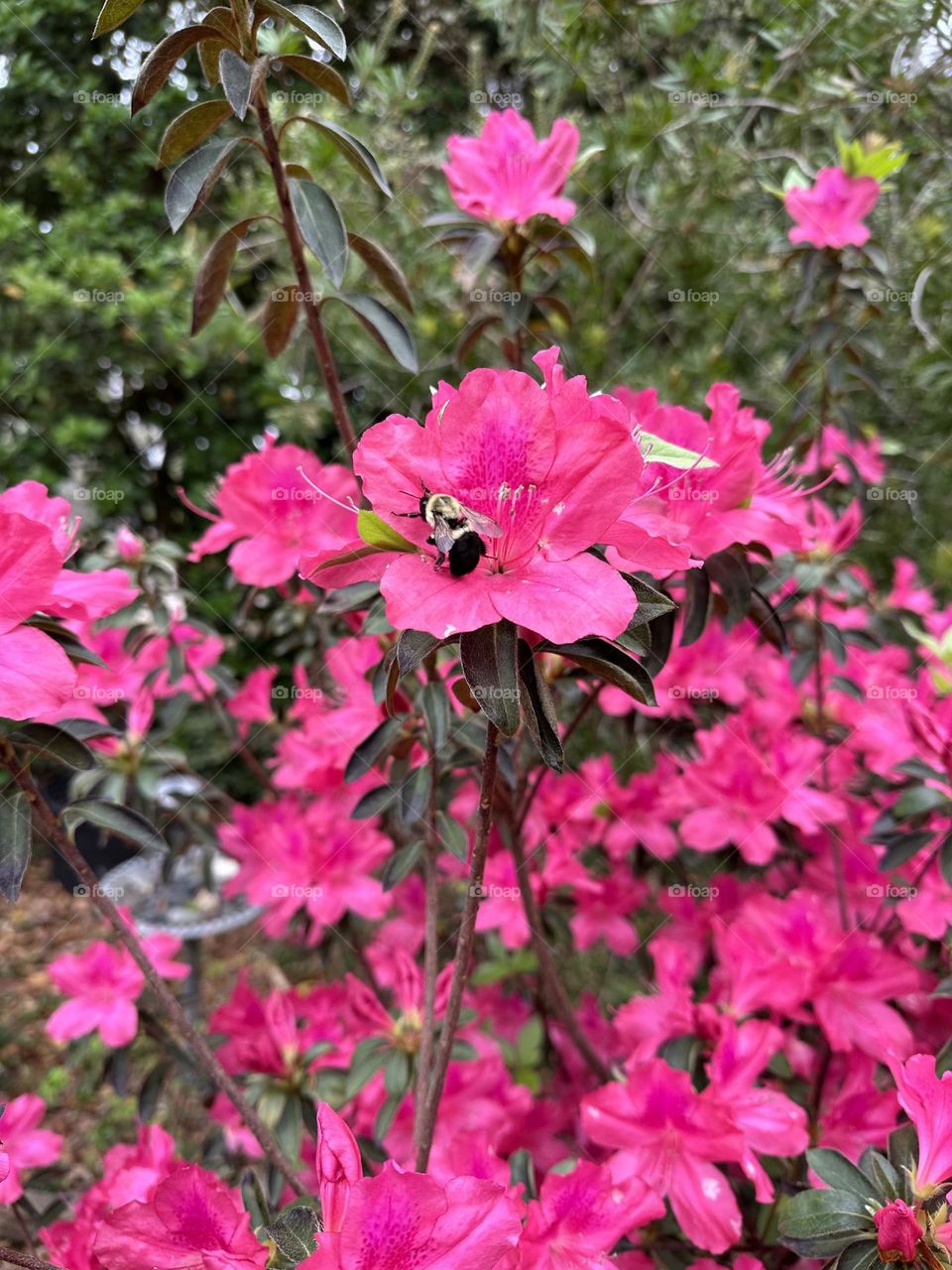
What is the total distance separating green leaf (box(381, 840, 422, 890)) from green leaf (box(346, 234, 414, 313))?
63 centimetres

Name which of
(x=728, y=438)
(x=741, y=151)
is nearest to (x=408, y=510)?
(x=728, y=438)

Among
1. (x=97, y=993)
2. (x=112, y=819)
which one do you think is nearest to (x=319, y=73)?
(x=112, y=819)

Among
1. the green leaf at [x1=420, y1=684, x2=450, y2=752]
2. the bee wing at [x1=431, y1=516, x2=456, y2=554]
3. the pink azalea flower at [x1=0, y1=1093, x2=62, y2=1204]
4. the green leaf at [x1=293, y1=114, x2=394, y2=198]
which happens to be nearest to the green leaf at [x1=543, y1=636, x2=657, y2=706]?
the bee wing at [x1=431, y1=516, x2=456, y2=554]

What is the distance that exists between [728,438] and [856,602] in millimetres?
848

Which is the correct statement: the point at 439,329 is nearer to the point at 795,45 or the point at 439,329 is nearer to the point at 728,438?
the point at 795,45

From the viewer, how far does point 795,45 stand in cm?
182

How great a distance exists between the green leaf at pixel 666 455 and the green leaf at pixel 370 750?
42cm

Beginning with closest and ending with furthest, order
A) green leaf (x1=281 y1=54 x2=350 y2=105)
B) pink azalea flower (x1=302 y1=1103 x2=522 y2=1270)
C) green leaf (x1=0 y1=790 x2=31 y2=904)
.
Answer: pink azalea flower (x1=302 y1=1103 x2=522 y2=1270)
green leaf (x1=0 y1=790 x2=31 y2=904)
green leaf (x1=281 y1=54 x2=350 y2=105)

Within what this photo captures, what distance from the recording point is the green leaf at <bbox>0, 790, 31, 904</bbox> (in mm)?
742

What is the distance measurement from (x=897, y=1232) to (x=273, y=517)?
99 centimetres

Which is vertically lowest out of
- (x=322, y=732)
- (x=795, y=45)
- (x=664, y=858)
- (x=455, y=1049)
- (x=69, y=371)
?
(x=664, y=858)

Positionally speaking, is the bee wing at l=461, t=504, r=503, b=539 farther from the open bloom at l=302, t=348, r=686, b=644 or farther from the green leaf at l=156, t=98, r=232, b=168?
the green leaf at l=156, t=98, r=232, b=168

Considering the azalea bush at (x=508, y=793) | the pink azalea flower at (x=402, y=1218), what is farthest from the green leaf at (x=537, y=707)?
the pink azalea flower at (x=402, y=1218)

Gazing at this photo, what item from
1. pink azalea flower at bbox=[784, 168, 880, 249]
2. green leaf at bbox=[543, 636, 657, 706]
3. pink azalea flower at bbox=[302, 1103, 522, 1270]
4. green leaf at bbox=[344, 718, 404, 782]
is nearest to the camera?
pink azalea flower at bbox=[302, 1103, 522, 1270]
